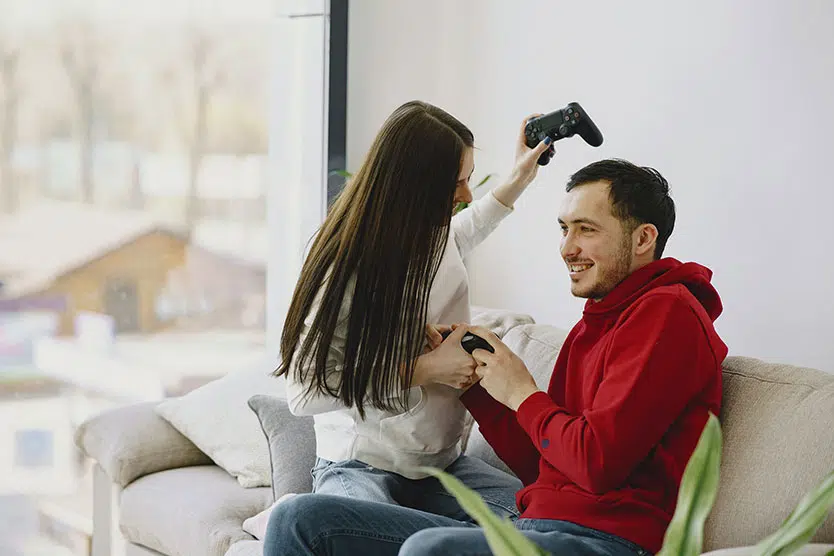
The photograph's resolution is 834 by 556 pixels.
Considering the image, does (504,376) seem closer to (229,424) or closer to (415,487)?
(415,487)

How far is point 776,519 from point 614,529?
0.26m

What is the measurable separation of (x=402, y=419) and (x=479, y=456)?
414 millimetres

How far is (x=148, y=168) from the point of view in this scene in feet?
10.4

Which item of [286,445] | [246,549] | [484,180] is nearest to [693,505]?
[246,549]

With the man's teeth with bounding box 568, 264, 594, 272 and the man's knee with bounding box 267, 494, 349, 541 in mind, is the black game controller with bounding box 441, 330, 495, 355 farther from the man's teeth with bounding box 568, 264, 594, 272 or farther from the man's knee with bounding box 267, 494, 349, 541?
the man's knee with bounding box 267, 494, 349, 541

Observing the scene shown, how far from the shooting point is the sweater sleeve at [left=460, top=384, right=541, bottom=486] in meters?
1.93

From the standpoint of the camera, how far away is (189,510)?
2.33 metres

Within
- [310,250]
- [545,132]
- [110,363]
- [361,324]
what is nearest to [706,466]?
[361,324]

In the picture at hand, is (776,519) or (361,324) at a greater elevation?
(361,324)

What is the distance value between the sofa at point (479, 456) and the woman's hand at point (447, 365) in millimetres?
359

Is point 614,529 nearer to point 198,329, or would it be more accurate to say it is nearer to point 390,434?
point 390,434

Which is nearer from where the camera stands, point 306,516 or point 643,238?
point 306,516

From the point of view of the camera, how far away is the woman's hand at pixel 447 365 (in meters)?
1.83

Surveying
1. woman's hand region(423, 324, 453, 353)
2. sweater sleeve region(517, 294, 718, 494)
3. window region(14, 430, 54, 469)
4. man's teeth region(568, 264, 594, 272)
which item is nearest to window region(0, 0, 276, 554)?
window region(14, 430, 54, 469)
